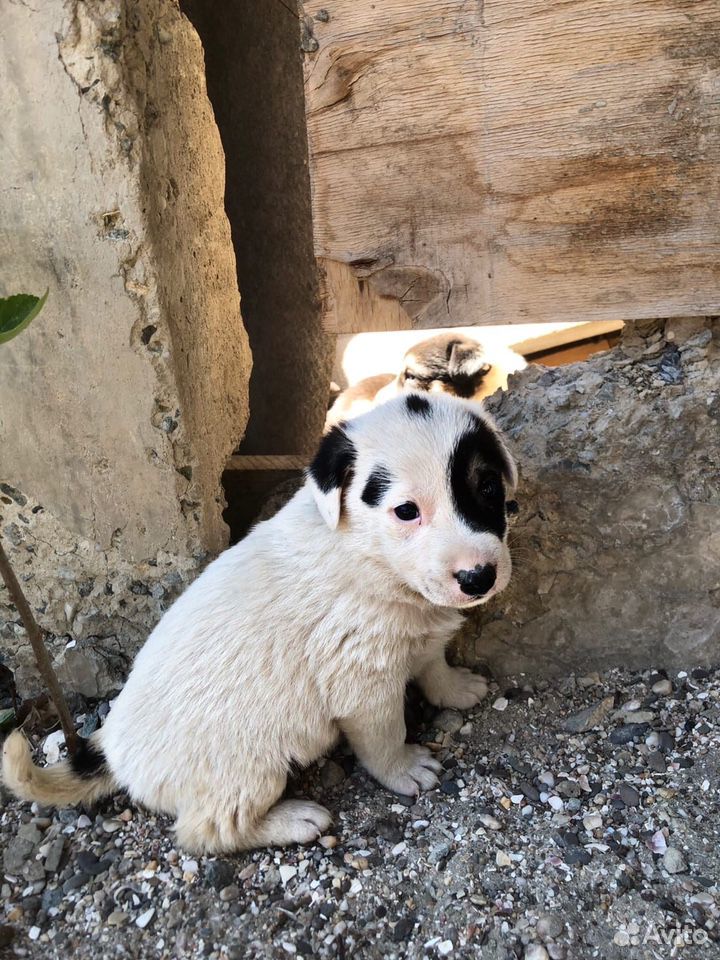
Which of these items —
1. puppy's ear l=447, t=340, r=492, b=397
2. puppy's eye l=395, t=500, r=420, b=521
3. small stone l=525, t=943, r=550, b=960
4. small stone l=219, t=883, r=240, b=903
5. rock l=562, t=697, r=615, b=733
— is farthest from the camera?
puppy's ear l=447, t=340, r=492, b=397

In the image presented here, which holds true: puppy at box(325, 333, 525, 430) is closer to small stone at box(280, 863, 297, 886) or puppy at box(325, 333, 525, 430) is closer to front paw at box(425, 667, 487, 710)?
front paw at box(425, 667, 487, 710)

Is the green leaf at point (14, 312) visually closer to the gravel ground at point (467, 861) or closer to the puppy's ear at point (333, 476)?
the puppy's ear at point (333, 476)

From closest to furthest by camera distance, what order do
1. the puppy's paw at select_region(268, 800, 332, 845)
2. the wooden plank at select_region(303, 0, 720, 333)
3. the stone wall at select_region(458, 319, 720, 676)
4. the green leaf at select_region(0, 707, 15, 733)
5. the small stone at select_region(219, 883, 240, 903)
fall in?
the wooden plank at select_region(303, 0, 720, 333), the small stone at select_region(219, 883, 240, 903), the puppy's paw at select_region(268, 800, 332, 845), the stone wall at select_region(458, 319, 720, 676), the green leaf at select_region(0, 707, 15, 733)

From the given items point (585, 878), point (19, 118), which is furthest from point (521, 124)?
point (585, 878)

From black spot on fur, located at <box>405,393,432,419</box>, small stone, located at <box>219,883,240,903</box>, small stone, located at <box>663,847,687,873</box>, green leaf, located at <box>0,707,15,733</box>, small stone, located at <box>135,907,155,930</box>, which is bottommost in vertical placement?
green leaf, located at <box>0,707,15,733</box>

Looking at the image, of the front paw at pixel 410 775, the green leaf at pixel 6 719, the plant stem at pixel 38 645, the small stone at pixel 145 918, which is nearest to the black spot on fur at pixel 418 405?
the front paw at pixel 410 775

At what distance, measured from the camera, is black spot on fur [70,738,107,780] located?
269 centimetres

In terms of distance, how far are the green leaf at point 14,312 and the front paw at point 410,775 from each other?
6.06 ft

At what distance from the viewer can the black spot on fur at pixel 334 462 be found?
2463 mm

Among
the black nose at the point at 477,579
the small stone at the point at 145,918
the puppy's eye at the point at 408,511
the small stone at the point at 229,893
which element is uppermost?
the puppy's eye at the point at 408,511

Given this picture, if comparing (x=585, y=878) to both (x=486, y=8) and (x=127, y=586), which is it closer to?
(x=127, y=586)

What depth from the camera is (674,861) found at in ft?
7.50

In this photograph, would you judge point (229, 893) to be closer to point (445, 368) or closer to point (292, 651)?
point (292, 651)

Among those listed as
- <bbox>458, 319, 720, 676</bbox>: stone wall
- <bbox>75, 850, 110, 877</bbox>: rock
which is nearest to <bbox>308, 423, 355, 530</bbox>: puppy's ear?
<bbox>458, 319, 720, 676</bbox>: stone wall
